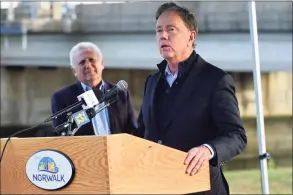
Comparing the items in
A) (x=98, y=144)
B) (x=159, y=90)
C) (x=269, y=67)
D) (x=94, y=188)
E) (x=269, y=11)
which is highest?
(x=269, y=11)

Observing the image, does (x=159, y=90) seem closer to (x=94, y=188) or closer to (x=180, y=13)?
(x=180, y=13)

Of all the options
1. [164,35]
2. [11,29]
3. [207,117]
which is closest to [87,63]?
[164,35]

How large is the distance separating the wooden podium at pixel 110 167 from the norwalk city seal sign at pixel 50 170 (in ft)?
0.07

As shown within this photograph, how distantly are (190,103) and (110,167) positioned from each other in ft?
3.33

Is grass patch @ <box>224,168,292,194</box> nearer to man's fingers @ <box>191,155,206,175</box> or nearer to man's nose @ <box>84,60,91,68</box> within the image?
man's nose @ <box>84,60,91,68</box>

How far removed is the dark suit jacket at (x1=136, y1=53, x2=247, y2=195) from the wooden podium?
0.37 metres

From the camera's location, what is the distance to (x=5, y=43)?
21.2 meters

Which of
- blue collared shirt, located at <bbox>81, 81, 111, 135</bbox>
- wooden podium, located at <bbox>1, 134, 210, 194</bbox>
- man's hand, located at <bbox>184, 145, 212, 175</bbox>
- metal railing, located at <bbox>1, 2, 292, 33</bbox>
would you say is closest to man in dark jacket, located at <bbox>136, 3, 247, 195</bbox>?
man's hand, located at <bbox>184, 145, 212, 175</bbox>

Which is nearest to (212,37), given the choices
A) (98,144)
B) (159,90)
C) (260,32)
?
(260,32)

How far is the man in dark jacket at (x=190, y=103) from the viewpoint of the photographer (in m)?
3.62

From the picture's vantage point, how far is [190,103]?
3699 millimetres

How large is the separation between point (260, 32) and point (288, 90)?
309 inches

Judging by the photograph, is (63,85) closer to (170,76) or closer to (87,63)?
(87,63)

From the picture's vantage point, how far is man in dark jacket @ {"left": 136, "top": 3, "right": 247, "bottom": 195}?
3.62m
